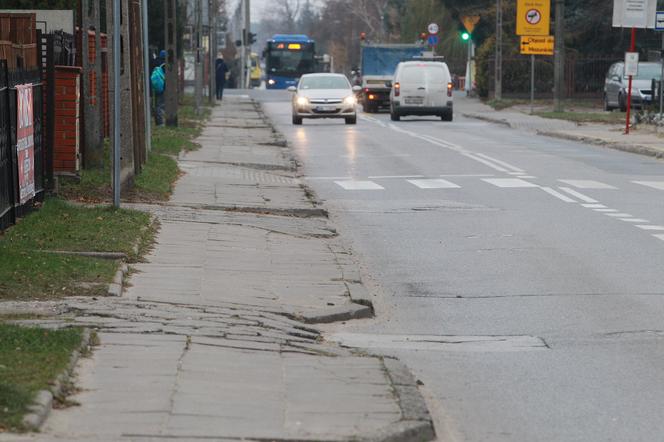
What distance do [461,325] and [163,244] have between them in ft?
13.2

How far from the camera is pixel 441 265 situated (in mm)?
13148

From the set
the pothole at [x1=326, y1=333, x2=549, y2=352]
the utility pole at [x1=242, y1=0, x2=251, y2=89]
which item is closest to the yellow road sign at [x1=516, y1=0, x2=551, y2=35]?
the utility pole at [x1=242, y1=0, x2=251, y2=89]

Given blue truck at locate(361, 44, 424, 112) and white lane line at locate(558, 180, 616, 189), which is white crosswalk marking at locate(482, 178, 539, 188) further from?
blue truck at locate(361, 44, 424, 112)

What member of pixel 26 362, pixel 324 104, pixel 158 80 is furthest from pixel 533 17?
pixel 26 362

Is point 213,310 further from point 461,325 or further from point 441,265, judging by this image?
point 441,265

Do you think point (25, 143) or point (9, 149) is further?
point (25, 143)

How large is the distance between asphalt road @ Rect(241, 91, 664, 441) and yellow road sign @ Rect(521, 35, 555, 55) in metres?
25.1

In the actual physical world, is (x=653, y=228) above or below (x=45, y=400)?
below

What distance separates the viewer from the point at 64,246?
481 inches

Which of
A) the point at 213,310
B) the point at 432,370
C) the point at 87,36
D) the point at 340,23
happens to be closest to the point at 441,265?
the point at 213,310

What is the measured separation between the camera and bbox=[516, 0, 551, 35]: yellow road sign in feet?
172

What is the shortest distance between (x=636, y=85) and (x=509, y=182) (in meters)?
27.9

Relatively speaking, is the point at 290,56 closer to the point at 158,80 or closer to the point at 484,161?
the point at 158,80

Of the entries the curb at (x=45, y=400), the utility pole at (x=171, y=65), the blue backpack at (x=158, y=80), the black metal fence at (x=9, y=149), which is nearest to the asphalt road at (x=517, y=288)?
the curb at (x=45, y=400)
